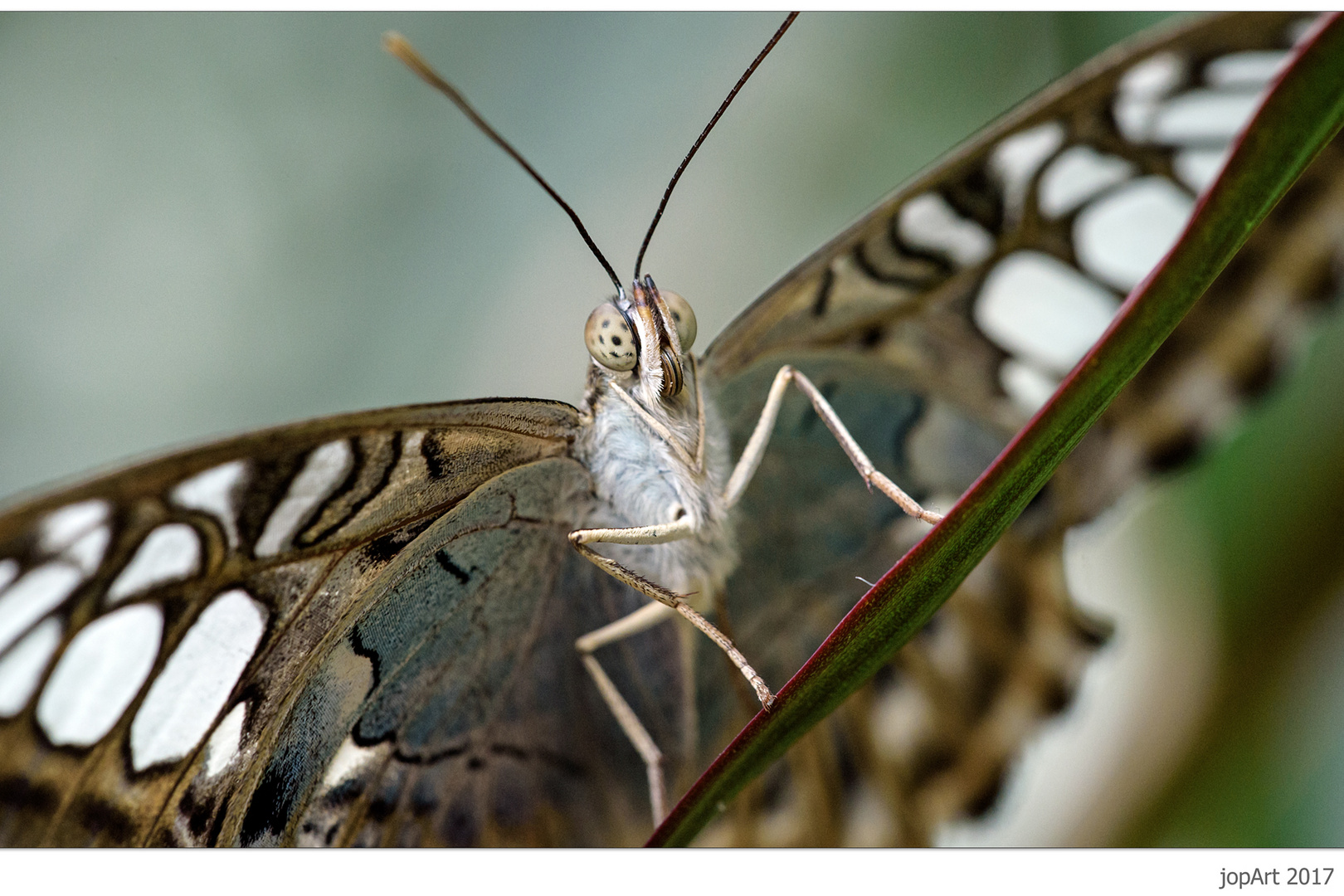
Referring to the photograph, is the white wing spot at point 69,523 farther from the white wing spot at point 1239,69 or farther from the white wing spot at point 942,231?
the white wing spot at point 1239,69

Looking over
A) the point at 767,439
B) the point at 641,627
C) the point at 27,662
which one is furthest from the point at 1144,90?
the point at 27,662

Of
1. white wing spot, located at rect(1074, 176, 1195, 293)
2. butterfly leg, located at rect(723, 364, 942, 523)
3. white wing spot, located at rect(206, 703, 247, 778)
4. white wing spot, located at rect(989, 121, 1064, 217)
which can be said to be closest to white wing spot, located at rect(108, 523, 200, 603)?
white wing spot, located at rect(206, 703, 247, 778)

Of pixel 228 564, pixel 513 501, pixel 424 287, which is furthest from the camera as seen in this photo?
pixel 424 287

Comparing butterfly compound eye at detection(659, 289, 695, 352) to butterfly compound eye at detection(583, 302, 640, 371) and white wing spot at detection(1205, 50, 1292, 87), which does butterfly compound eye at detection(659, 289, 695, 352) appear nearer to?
butterfly compound eye at detection(583, 302, 640, 371)

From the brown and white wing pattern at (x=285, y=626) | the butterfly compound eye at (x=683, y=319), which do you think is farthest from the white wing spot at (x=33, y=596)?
the butterfly compound eye at (x=683, y=319)

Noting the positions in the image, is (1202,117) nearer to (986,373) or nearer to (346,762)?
(986,373)
